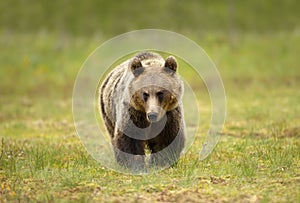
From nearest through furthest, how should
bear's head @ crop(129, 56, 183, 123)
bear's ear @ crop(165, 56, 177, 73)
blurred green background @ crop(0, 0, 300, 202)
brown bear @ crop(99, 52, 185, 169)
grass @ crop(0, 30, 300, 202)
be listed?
1. grass @ crop(0, 30, 300, 202)
2. blurred green background @ crop(0, 0, 300, 202)
3. bear's head @ crop(129, 56, 183, 123)
4. brown bear @ crop(99, 52, 185, 169)
5. bear's ear @ crop(165, 56, 177, 73)

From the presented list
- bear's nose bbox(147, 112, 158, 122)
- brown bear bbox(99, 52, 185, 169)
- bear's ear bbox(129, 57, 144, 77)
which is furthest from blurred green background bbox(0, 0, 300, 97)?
bear's nose bbox(147, 112, 158, 122)

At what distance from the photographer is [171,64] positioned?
832cm

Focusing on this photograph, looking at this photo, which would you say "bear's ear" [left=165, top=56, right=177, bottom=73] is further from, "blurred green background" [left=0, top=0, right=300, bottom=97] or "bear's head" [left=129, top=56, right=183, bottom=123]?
"blurred green background" [left=0, top=0, right=300, bottom=97]

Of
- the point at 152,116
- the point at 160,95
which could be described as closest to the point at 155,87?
the point at 160,95

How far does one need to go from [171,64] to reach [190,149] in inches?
118

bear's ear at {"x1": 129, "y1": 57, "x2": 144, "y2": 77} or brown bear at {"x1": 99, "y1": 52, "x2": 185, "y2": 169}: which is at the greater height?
bear's ear at {"x1": 129, "y1": 57, "x2": 144, "y2": 77}

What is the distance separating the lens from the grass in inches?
282

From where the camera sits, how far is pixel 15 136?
13.7 meters

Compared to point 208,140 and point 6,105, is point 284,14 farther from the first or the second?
→ point 208,140

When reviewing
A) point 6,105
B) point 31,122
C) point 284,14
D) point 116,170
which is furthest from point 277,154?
point 284,14

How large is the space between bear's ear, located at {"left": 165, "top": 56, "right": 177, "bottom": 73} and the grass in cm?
154

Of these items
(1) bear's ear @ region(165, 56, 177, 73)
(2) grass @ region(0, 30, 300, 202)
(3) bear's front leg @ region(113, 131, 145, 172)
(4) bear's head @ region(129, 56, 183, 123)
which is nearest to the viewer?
(2) grass @ region(0, 30, 300, 202)

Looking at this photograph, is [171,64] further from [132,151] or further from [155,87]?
[132,151]

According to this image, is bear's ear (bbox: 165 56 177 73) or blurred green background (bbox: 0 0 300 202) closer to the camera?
blurred green background (bbox: 0 0 300 202)
